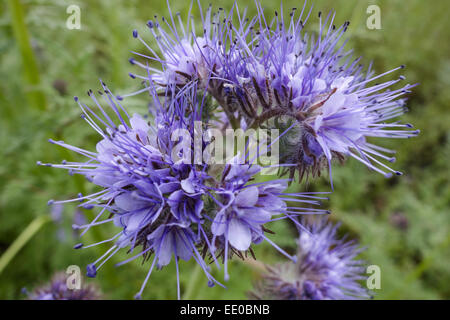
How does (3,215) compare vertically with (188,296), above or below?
above

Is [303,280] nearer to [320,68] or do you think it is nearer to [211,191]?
[211,191]

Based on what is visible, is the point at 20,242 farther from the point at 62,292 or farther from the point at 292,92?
the point at 292,92

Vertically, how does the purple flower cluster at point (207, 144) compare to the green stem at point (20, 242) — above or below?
above

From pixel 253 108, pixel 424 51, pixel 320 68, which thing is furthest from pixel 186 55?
pixel 424 51

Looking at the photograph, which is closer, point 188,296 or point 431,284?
point 188,296

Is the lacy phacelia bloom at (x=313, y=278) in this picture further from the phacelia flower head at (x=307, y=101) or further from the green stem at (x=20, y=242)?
the green stem at (x=20, y=242)

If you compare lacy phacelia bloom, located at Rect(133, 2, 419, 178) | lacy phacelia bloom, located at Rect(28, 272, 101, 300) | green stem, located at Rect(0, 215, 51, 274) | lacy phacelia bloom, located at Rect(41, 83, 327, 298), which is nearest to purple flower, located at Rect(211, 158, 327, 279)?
lacy phacelia bloom, located at Rect(41, 83, 327, 298)

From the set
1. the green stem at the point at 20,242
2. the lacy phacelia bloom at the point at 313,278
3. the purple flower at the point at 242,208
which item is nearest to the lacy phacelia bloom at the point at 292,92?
the purple flower at the point at 242,208
